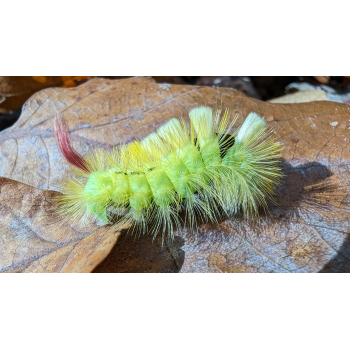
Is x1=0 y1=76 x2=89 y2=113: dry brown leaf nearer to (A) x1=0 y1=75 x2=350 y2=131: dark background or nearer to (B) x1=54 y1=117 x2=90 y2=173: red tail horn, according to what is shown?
(A) x1=0 y1=75 x2=350 y2=131: dark background

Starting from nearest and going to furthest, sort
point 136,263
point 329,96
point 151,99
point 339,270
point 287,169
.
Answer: point 339,270 < point 136,263 < point 287,169 < point 151,99 < point 329,96

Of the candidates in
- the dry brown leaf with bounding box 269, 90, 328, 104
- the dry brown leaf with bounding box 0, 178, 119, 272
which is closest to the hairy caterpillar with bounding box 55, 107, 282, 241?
the dry brown leaf with bounding box 0, 178, 119, 272

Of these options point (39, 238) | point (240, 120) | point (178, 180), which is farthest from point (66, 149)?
point (240, 120)

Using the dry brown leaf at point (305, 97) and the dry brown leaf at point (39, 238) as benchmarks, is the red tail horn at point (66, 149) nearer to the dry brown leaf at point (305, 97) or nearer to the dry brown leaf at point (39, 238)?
the dry brown leaf at point (39, 238)

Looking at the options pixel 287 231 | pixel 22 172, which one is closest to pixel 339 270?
pixel 287 231

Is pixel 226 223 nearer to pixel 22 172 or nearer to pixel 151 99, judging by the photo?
pixel 151 99

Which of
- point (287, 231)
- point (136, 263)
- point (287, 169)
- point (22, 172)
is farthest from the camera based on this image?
point (22, 172)

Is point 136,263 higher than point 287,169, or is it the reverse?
point 287,169
